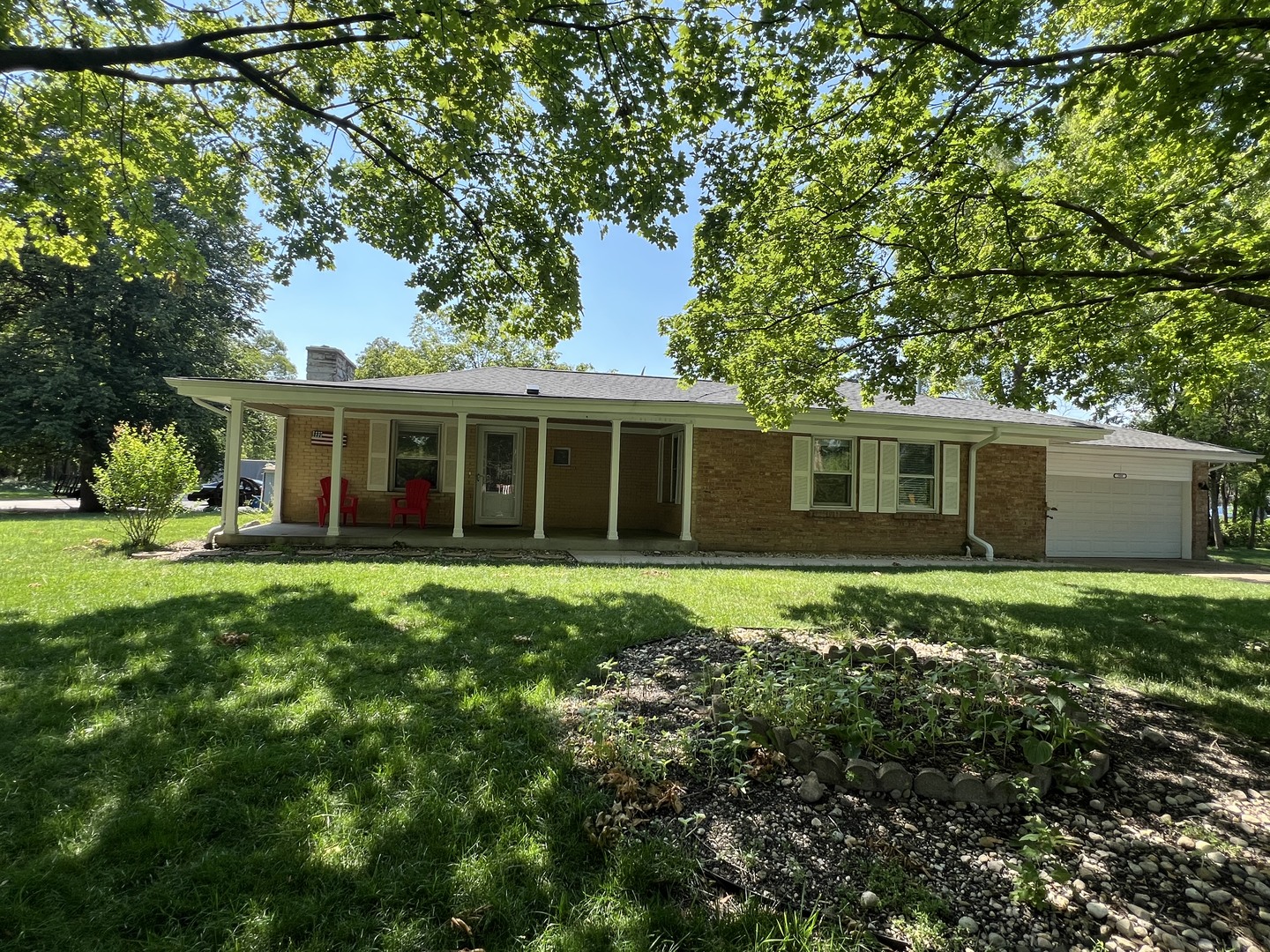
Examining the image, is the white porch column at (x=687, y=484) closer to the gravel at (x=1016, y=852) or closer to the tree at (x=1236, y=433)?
the gravel at (x=1016, y=852)

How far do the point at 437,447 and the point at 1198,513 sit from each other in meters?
19.9

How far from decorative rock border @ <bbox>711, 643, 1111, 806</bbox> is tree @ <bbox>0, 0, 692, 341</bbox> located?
16.2 ft

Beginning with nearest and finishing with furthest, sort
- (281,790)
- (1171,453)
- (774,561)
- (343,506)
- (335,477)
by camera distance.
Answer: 1. (281,790)
2. (335,477)
3. (774,561)
4. (343,506)
5. (1171,453)

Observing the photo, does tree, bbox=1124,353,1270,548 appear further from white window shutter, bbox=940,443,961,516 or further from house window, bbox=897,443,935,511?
house window, bbox=897,443,935,511

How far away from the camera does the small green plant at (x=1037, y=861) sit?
2010mm

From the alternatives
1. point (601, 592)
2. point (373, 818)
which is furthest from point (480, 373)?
point (373, 818)

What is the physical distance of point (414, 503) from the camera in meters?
11.8

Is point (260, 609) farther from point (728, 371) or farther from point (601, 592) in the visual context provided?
point (728, 371)

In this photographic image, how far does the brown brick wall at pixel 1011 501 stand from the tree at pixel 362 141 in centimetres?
1054

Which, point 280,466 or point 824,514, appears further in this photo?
point 280,466

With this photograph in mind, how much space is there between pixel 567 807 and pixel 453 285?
21.2 ft

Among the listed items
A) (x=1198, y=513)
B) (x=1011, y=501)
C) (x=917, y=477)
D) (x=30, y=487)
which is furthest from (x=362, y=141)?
(x=30, y=487)

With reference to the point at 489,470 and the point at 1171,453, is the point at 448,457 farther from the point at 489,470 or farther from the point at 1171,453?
the point at 1171,453

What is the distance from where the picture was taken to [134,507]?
9352mm
